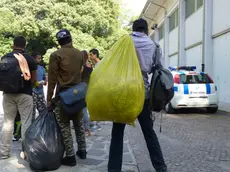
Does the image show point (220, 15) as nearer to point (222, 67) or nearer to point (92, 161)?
point (222, 67)

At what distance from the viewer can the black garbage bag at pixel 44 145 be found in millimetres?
4469

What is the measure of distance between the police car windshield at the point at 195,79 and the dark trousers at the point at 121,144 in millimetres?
7385

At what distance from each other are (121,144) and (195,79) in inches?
308

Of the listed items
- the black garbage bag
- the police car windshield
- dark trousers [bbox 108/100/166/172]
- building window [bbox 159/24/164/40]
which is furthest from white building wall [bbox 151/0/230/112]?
building window [bbox 159/24/164/40]

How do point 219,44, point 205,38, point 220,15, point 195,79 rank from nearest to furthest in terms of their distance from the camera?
1. point 195,79
2. point 220,15
3. point 219,44
4. point 205,38

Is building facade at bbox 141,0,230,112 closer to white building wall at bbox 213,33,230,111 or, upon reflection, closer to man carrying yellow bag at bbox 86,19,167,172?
white building wall at bbox 213,33,230,111

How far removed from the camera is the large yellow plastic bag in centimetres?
378

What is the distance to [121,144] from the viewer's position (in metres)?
4.16

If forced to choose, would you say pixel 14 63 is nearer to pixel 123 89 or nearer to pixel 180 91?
pixel 123 89

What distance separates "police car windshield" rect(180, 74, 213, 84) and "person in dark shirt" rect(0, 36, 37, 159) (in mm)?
7149

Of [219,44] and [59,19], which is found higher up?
[59,19]

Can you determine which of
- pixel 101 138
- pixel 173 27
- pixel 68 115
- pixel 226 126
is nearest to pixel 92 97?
pixel 68 115

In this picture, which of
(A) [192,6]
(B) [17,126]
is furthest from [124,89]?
(A) [192,6]

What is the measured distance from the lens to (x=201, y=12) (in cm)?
1540
